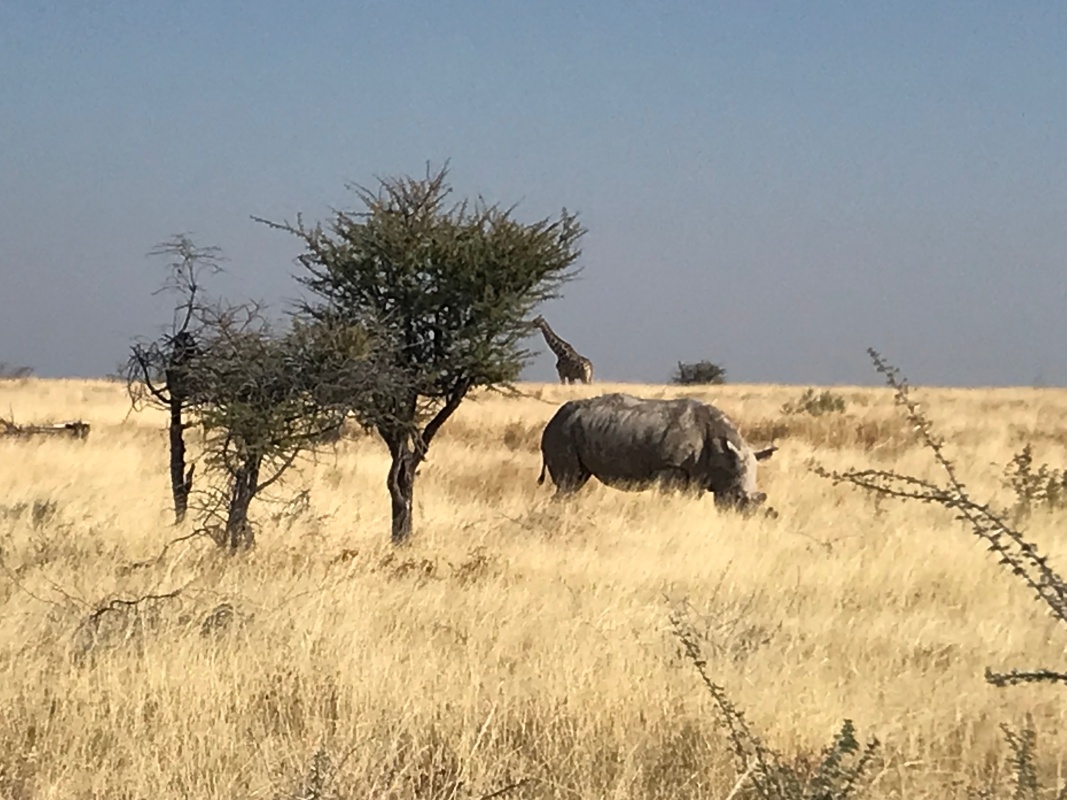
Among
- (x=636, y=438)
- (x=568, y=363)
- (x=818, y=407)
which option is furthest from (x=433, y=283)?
(x=568, y=363)

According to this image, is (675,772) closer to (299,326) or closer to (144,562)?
(144,562)

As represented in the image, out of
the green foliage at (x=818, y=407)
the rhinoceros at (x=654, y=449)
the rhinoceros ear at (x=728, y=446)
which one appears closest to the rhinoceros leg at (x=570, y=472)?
the rhinoceros at (x=654, y=449)

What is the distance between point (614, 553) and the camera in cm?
1089

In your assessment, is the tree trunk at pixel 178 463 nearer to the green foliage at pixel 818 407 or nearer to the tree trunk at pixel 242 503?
the tree trunk at pixel 242 503

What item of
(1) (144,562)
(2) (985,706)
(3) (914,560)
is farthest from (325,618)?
(3) (914,560)

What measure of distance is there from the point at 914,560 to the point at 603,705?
228 inches

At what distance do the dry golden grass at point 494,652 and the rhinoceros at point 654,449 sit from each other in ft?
6.47

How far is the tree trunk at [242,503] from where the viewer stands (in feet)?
33.9

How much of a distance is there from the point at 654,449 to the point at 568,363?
32680mm

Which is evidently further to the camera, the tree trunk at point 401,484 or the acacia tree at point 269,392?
the tree trunk at point 401,484

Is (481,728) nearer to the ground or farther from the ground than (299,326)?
nearer to the ground

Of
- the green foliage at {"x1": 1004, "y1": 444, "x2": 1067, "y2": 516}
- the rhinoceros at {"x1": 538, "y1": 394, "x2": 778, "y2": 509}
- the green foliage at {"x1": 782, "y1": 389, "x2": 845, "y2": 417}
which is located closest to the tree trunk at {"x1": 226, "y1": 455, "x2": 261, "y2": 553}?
the rhinoceros at {"x1": 538, "y1": 394, "x2": 778, "y2": 509}

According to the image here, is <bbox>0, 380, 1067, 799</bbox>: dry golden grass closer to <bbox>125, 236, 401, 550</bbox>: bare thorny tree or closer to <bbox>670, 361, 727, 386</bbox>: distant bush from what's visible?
<bbox>125, 236, 401, 550</bbox>: bare thorny tree

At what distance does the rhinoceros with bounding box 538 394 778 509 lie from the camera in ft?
50.5
